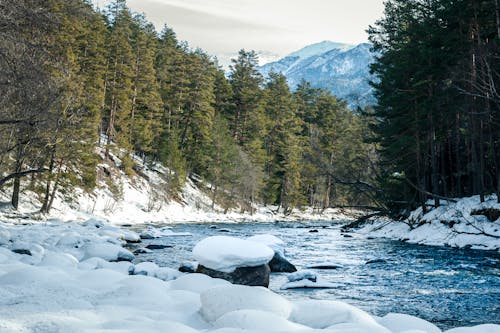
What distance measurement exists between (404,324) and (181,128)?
48091mm

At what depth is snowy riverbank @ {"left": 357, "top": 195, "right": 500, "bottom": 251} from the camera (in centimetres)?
1781

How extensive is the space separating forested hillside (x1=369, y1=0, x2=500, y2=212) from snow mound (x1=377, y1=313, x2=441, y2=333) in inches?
516

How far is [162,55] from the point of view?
56.7m

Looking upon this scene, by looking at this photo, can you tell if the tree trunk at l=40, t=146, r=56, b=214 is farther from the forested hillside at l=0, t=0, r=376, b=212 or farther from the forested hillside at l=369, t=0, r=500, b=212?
the forested hillside at l=369, t=0, r=500, b=212

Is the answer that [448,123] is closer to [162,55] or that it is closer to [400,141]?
[400,141]

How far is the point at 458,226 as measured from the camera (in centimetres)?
1966

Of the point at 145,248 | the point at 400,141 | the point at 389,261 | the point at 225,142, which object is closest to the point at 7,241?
the point at 145,248

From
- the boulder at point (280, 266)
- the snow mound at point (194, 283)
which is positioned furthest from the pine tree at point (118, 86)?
the snow mound at point (194, 283)

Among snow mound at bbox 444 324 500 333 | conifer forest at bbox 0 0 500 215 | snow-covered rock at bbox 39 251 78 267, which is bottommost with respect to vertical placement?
snow-covered rock at bbox 39 251 78 267

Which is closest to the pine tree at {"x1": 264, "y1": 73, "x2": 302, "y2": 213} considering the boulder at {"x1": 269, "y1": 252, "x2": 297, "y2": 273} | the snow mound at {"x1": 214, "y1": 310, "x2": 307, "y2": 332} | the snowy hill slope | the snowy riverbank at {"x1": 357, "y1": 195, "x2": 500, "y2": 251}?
the snowy hill slope

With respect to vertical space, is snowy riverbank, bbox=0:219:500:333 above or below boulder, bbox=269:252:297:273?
above

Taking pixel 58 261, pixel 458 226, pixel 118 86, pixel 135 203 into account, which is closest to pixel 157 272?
pixel 58 261

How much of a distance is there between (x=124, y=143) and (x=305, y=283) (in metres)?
32.0

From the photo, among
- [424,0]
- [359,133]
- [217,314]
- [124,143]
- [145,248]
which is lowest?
[145,248]
